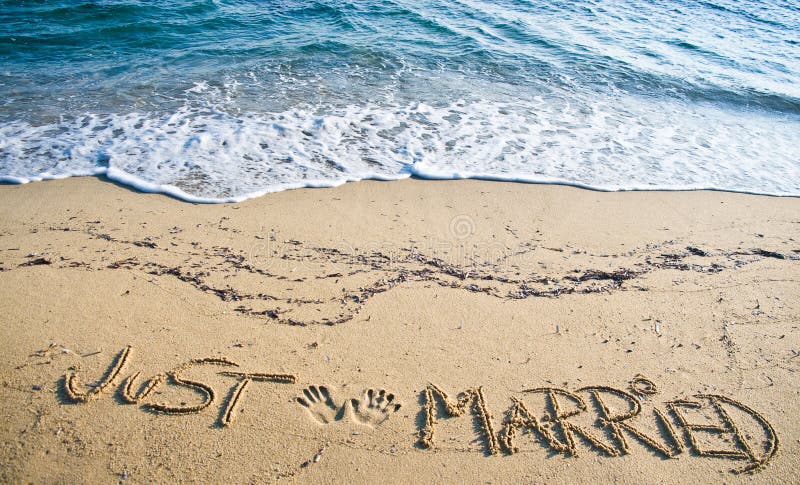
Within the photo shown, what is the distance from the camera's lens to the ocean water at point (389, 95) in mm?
5000

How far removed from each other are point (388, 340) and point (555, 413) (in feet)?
3.45

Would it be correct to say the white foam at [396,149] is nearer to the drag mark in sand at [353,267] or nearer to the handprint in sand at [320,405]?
the drag mark in sand at [353,267]

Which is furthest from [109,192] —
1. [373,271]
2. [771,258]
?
[771,258]

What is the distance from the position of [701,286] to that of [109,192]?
16.6 feet

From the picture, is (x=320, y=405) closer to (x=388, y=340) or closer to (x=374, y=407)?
(x=374, y=407)

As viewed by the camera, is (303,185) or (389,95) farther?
(389,95)

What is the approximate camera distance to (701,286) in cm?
359

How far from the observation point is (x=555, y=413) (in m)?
2.58

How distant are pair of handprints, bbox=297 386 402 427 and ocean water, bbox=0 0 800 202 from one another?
2.38 m

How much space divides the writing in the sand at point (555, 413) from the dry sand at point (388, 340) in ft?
0.03

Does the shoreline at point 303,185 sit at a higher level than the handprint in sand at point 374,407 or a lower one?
higher

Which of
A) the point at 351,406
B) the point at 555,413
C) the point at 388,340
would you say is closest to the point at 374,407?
the point at 351,406

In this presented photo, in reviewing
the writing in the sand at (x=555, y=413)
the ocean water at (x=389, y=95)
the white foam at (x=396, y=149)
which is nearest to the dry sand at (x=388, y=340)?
the writing in the sand at (x=555, y=413)

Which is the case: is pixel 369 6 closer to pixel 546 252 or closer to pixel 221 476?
pixel 546 252
